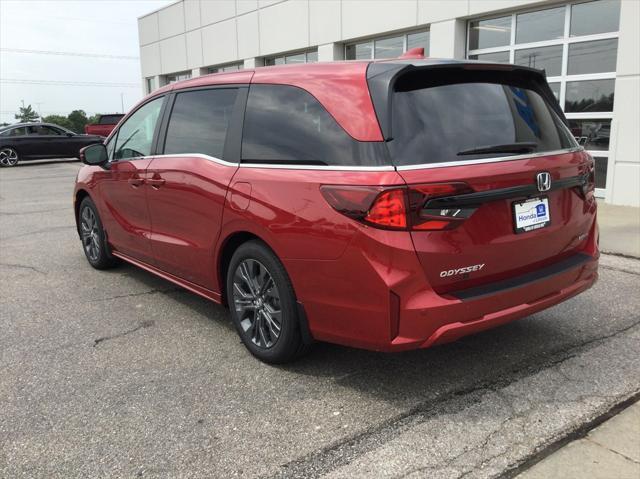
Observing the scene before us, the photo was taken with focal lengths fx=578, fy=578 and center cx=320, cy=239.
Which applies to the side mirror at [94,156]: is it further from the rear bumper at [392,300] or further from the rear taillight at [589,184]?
the rear taillight at [589,184]

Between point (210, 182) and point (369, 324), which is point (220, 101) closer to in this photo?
point (210, 182)

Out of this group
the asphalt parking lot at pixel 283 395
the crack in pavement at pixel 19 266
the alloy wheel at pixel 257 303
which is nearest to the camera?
the asphalt parking lot at pixel 283 395

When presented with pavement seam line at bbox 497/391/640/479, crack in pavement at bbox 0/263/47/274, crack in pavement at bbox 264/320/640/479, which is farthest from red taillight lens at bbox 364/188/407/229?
crack in pavement at bbox 0/263/47/274

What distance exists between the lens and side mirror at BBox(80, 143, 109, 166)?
518cm

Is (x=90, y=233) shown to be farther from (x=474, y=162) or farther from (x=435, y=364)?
(x=474, y=162)

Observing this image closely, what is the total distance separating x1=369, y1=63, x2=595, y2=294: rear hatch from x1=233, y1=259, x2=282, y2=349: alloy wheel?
107 centimetres

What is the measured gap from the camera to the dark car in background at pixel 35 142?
69.6ft

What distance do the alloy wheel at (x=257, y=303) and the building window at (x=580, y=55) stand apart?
726 cm

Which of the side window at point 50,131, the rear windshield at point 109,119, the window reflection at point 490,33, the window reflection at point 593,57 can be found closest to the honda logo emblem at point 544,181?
the window reflection at point 593,57

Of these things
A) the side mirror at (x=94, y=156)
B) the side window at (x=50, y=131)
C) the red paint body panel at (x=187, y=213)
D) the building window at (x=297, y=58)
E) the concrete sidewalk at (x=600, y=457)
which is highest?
the building window at (x=297, y=58)

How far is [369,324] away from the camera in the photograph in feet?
9.50

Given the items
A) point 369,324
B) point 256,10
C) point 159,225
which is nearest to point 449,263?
point 369,324

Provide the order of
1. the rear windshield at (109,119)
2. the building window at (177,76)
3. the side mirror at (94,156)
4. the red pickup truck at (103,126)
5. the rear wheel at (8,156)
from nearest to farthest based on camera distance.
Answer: the side mirror at (94,156), the rear wheel at (8,156), the building window at (177,76), the red pickup truck at (103,126), the rear windshield at (109,119)

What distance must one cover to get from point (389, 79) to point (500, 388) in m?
1.80
